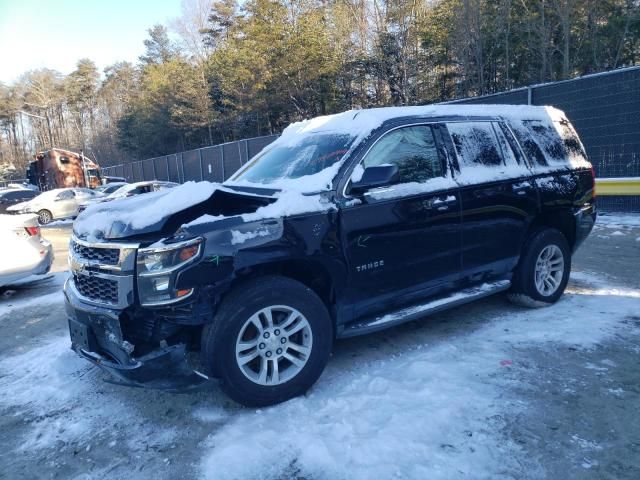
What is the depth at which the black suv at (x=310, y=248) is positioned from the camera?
9.61 feet

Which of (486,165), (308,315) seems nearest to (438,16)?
(486,165)

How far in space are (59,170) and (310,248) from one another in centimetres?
2927

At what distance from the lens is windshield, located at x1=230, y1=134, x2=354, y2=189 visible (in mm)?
3736

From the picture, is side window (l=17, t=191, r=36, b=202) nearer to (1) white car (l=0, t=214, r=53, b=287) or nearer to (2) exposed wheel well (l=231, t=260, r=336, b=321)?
(1) white car (l=0, t=214, r=53, b=287)

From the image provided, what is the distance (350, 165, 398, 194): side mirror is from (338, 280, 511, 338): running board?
1.00m

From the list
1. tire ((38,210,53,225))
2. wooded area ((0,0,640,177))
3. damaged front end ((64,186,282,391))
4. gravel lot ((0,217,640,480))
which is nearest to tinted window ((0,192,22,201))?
tire ((38,210,53,225))

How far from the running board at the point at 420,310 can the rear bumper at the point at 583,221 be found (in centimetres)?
113

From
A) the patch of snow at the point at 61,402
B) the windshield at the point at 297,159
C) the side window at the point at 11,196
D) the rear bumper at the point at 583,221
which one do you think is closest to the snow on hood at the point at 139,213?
the windshield at the point at 297,159

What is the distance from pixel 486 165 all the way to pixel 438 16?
2343 centimetres

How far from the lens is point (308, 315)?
3.21 m

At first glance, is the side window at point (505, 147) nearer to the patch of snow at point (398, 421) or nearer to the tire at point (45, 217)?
the patch of snow at point (398, 421)

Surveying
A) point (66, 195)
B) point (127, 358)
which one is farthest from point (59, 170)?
point (127, 358)

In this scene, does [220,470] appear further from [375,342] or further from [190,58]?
[190,58]

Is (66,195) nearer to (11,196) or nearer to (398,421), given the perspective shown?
(11,196)
